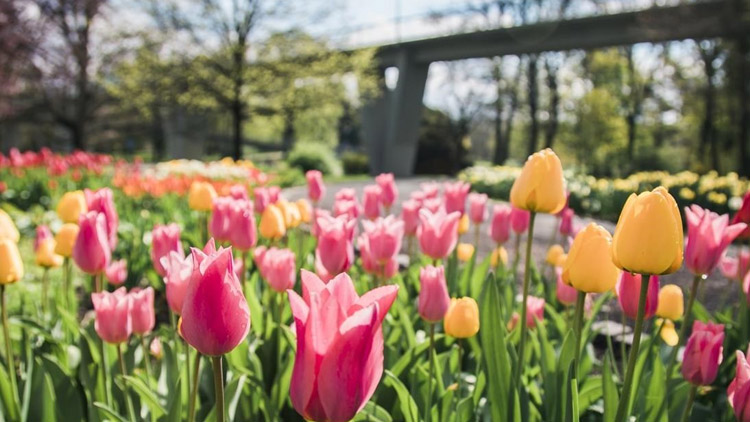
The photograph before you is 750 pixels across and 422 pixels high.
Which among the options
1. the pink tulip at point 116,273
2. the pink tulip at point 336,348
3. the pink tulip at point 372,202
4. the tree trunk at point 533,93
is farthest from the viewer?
the tree trunk at point 533,93

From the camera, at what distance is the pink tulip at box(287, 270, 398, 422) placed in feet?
2.51

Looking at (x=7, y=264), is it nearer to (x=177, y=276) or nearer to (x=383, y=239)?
(x=177, y=276)

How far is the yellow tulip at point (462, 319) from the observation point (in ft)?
5.27

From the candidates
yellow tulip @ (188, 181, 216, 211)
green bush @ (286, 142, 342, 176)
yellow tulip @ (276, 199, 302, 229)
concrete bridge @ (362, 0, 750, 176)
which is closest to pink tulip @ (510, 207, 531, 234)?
yellow tulip @ (276, 199, 302, 229)

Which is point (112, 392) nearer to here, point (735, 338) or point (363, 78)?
point (735, 338)

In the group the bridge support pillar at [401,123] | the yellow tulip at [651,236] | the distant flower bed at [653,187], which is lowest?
the distant flower bed at [653,187]

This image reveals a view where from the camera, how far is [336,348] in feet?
2.52

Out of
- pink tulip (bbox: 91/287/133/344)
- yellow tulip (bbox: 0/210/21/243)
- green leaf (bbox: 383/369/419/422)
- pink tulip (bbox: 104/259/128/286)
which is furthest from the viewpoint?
pink tulip (bbox: 104/259/128/286)

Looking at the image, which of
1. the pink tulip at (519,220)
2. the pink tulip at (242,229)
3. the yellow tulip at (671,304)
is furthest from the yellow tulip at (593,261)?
the pink tulip at (519,220)

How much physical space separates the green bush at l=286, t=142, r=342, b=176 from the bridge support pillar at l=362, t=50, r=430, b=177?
3.01 metres

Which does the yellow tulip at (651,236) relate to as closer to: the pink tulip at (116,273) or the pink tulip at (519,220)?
the pink tulip at (519,220)

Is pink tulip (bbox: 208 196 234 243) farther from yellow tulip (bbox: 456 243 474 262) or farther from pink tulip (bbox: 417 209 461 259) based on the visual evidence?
yellow tulip (bbox: 456 243 474 262)

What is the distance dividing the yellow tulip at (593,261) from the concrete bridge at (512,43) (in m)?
16.6

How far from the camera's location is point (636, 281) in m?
1.54
